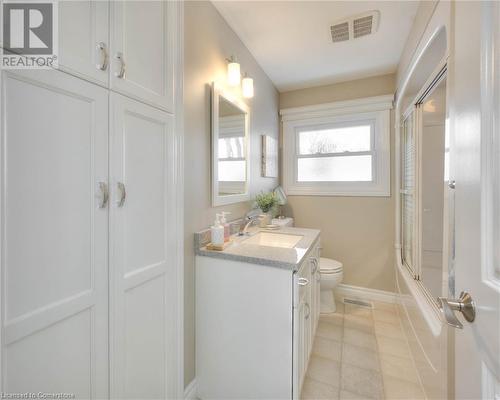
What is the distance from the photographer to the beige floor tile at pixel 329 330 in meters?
2.01

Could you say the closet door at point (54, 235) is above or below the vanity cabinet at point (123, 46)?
below

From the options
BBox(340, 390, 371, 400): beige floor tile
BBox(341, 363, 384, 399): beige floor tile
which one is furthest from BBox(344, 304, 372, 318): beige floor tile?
BBox(340, 390, 371, 400): beige floor tile

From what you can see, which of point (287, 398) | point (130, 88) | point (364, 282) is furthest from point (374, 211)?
point (130, 88)

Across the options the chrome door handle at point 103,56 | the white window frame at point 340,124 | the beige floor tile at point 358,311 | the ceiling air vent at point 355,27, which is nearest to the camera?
the chrome door handle at point 103,56

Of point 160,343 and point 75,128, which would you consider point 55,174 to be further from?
point 160,343

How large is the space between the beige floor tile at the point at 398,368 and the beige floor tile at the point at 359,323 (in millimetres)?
332

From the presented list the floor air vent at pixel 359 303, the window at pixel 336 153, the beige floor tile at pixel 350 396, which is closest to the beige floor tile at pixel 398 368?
the beige floor tile at pixel 350 396

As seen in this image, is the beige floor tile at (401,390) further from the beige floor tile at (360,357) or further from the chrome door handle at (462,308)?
the chrome door handle at (462,308)

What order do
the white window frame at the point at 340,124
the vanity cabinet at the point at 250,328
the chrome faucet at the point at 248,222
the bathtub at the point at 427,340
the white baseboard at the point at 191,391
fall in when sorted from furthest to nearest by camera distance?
the white window frame at the point at 340,124 → the chrome faucet at the point at 248,222 → the white baseboard at the point at 191,391 → the vanity cabinet at the point at 250,328 → the bathtub at the point at 427,340

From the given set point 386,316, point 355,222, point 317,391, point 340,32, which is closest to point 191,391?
point 317,391

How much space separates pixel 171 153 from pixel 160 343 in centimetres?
97

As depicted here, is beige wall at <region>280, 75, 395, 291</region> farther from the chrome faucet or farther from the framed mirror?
the framed mirror

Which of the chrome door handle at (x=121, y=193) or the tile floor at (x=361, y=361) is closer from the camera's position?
the chrome door handle at (x=121, y=193)

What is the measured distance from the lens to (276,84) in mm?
2883
